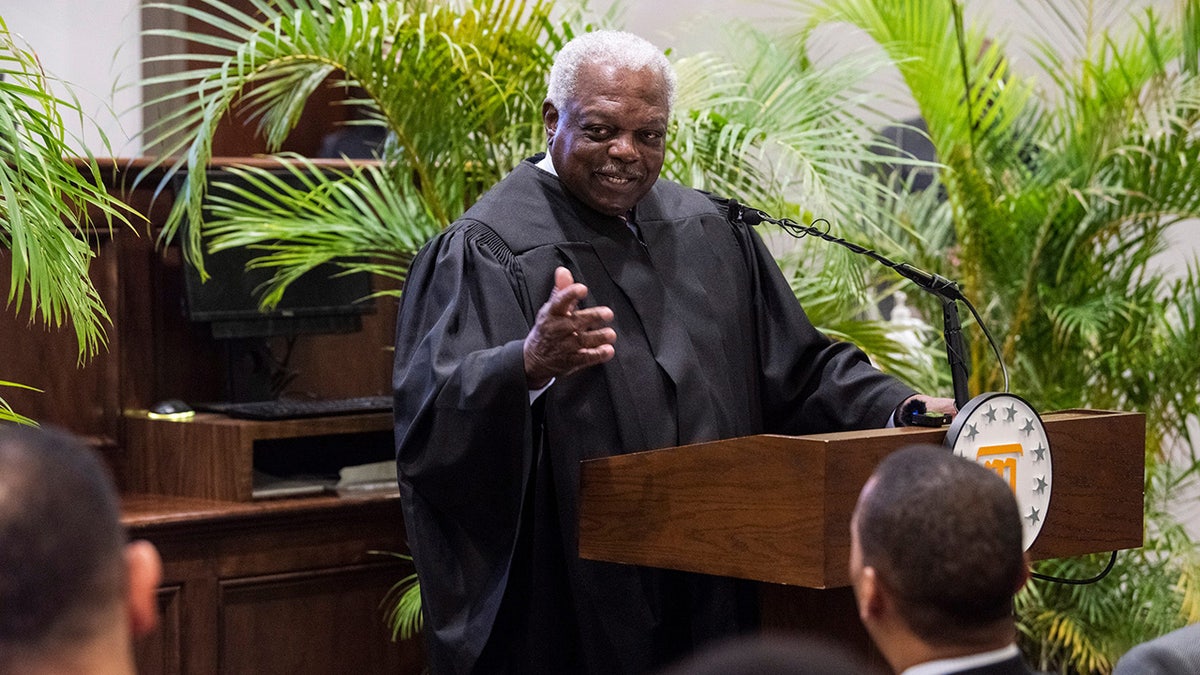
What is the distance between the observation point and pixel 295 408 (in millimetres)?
4512

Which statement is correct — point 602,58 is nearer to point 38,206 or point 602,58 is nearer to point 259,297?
point 38,206

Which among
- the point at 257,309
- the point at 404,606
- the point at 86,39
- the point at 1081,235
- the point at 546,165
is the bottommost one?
the point at 404,606

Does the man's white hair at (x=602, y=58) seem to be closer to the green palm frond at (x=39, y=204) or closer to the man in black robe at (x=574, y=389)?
the man in black robe at (x=574, y=389)

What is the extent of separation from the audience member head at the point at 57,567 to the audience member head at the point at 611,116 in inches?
76.3

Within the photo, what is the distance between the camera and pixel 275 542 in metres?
4.41

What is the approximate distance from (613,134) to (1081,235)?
8.76 ft

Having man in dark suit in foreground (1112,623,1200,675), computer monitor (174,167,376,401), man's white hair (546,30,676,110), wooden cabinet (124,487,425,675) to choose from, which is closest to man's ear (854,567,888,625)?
man in dark suit in foreground (1112,623,1200,675)

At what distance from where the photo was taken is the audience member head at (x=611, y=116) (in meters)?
3.23

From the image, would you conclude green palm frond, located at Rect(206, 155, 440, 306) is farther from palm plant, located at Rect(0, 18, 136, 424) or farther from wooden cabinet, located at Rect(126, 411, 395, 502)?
palm plant, located at Rect(0, 18, 136, 424)

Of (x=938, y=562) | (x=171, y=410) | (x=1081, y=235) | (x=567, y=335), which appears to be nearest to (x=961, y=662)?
(x=938, y=562)

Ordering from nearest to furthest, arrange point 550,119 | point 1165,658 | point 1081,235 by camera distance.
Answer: point 1165,658
point 550,119
point 1081,235

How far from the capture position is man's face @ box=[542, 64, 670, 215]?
323 centimetres

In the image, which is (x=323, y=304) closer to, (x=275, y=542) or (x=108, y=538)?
(x=275, y=542)

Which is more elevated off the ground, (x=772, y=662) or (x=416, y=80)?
(x=416, y=80)
